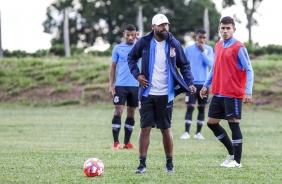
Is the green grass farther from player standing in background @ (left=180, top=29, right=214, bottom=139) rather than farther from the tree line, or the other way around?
the tree line

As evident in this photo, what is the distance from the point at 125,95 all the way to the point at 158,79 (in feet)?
14.1

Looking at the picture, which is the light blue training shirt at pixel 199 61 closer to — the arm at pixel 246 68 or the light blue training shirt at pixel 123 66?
the light blue training shirt at pixel 123 66

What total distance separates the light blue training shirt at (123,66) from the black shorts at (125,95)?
8 cm

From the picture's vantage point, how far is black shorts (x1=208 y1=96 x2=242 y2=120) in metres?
11.9

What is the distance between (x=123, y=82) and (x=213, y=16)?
59730 millimetres

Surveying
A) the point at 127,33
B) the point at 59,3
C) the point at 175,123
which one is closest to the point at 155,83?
the point at 127,33

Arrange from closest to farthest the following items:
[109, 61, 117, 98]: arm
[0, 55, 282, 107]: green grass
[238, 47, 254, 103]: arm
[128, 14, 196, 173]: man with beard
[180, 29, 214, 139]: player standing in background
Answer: [128, 14, 196, 173]: man with beard
[238, 47, 254, 103]: arm
[109, 61, 117, 98]: arm
[180, 29, 214, 139]: player standing in background
[0, 55, 282, 107]: green grass

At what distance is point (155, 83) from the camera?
11008 millimetres

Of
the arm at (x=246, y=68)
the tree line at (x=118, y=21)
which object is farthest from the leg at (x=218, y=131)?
the tree line at (x=118, y=21)

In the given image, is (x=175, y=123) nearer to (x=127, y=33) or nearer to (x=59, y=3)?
(x=127, y=33)

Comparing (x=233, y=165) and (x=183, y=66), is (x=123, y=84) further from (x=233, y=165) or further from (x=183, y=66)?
(x=183, y=66)

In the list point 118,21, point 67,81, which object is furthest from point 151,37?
point 118,21

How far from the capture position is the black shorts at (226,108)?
467 inches

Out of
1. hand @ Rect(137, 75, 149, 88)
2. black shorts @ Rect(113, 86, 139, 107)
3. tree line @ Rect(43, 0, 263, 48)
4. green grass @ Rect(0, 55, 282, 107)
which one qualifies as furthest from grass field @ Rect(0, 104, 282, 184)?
tree line @ Rect(43, 0, 263, 48)
